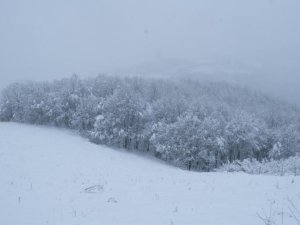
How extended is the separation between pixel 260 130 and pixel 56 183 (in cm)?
5188

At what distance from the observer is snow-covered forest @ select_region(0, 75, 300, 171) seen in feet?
159

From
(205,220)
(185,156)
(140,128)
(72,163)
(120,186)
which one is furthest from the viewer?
(140,128)

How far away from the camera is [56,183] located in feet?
56.5

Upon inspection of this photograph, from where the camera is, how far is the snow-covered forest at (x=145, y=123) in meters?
48.5

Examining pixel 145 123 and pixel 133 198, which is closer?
pixel 133 198

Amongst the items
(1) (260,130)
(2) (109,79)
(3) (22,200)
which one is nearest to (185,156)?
(1) (260,130)

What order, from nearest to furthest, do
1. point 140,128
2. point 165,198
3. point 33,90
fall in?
point 165,198
point 140,128
point 33,90

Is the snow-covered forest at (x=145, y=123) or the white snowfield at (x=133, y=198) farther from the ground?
the white snowfield at (x=133, y=198)

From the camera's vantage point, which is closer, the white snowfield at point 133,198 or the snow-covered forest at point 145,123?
the white snowfield at point 133,198

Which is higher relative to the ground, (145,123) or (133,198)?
(133,198)

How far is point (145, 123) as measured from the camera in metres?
56.5

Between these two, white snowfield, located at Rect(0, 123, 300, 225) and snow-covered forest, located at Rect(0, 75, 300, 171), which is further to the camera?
snow-covered forest, located at Rect(0, 75, 300, 171)

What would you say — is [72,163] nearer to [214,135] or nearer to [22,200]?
[22,200]

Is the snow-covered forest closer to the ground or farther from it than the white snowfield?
closer to the ground
